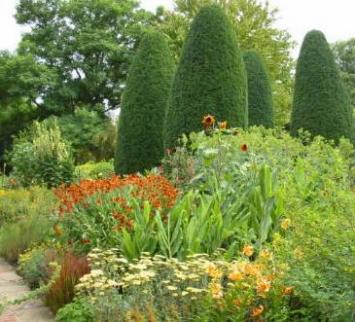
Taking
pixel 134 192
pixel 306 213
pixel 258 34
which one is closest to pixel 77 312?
pixel 306 213

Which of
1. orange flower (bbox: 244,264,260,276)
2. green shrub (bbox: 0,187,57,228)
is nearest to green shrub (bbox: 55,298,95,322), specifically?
orange flower (bbox: 244,264,260,276)

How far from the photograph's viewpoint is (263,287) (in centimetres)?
359

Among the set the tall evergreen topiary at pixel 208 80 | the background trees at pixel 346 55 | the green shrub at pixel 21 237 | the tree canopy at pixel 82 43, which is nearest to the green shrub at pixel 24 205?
the green shrub at pixel 21 237

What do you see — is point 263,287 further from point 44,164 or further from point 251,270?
point 44,164

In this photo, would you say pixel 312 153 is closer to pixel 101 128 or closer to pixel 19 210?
pixel 19 210

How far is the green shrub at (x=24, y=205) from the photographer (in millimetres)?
8781

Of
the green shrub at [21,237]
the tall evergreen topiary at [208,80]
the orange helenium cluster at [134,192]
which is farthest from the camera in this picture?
the tall evergreen topiary at [208,80]

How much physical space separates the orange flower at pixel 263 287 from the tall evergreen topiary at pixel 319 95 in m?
10.2

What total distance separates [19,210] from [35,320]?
4699 millimetres

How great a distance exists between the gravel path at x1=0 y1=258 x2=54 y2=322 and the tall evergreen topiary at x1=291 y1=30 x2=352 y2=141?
353 inches

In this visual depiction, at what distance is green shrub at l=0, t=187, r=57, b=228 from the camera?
8.78m

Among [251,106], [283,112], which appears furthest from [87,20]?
[251,106]

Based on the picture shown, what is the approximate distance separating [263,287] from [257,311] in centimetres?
15

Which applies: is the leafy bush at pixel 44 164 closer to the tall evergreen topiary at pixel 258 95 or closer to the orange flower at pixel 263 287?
the tall evergreen topiary at pixel 258 95
